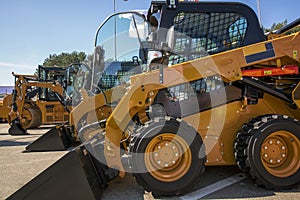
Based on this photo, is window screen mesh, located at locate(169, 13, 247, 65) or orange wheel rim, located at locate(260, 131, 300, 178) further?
window screen mesh, located at locate(169, 13, 247, 65)

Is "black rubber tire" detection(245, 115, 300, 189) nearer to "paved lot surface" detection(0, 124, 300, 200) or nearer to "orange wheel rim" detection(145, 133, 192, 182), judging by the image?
"paved lot surface" detection(0, 124, 300, 200)

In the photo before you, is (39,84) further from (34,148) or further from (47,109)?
(34,148)

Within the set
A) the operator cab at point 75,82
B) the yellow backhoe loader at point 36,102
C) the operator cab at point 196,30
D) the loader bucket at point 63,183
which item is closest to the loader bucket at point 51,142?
the operator cab at point 75,82

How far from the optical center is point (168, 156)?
3.62 metres

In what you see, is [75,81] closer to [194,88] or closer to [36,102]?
[36,102]

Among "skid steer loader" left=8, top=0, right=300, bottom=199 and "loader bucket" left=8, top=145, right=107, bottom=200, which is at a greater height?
"skid steer loader" left=8, top=0, right=300, bottom=199

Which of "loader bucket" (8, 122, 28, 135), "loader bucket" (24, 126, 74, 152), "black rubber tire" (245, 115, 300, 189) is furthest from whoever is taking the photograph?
"loader bucket" (8, 122, 28, 135)

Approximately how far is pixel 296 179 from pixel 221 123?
1218 millimetres

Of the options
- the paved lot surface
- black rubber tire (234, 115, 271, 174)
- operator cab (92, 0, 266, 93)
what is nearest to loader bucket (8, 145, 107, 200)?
the paved lot surface

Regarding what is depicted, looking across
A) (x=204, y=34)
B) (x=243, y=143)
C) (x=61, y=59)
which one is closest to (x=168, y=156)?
(x=243, y=143)

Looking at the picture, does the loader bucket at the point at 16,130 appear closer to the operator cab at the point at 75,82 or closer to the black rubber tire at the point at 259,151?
the operator cab at the point at 75,82

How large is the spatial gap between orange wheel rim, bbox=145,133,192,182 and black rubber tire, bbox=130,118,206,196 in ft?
0.16

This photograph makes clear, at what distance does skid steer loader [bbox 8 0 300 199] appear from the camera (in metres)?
3.56

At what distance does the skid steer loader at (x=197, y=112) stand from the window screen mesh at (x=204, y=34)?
15mm
